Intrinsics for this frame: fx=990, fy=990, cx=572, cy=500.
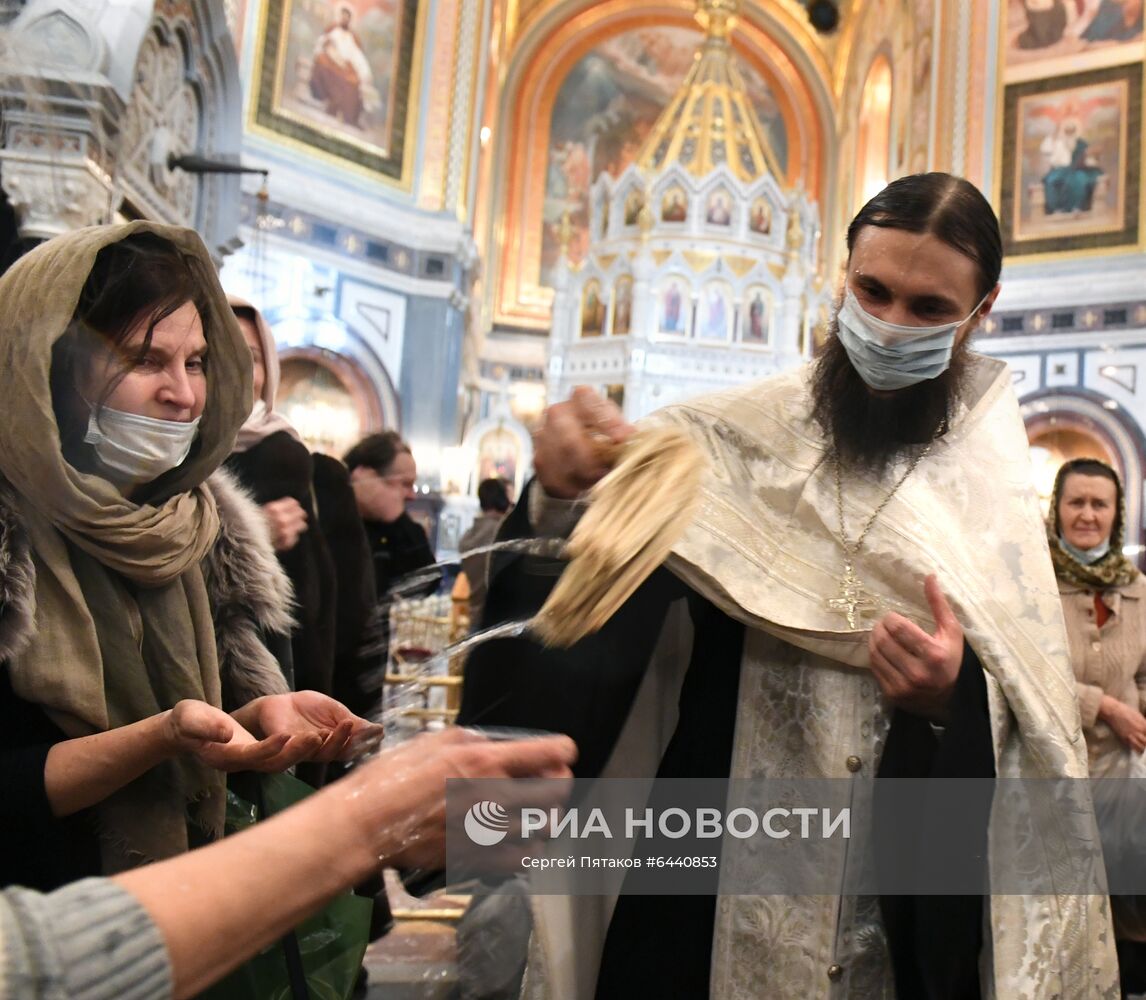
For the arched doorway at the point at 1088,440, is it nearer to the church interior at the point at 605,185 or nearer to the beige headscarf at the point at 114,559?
the church interior at the point at 605,185

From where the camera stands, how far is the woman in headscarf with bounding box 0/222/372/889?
1212mm

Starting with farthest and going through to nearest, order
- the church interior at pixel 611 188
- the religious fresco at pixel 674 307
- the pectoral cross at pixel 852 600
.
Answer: the religious fresco at pixel 674 307
the church interior at pixel 611 188
the pectoral cross at pixel 852 600

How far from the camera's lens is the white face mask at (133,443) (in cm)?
131

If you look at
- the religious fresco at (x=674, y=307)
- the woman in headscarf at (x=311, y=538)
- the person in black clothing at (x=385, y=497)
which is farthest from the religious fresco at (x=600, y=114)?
the woman in headscarf at (x=311, y=538)

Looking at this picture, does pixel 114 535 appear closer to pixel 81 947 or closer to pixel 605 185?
pixel 81 947

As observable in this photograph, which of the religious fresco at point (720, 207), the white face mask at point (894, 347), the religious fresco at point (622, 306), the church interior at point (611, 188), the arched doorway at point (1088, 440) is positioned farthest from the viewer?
the religious fresco at point (720, 207)

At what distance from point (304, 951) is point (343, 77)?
46.3 ft

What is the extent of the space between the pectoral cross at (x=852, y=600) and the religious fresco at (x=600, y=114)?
21702 mm

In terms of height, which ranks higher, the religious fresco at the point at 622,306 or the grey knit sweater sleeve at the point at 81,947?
the religious fresco at the point at 622,306

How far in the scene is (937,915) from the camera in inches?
54.4

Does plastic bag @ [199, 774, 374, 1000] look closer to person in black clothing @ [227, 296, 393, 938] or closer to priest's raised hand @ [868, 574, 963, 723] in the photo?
person in black clothing @ [227, 296, 393, 938]

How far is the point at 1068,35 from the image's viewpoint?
14.8m

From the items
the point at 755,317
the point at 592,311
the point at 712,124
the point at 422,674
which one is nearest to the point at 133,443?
the point at 422,674

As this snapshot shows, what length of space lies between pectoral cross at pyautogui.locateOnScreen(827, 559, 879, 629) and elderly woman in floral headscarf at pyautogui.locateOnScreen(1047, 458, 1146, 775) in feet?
5.95
